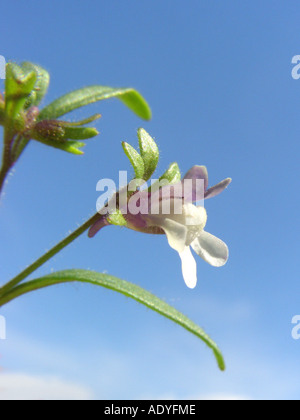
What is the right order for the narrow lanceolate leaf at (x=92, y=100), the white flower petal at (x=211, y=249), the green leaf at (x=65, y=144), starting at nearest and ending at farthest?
1. the narrow lanceolate leaf at (x=92, y=100)
2. the green leaf at (x=65, y=144)
3. the white flower petal at (x=211, y=249)

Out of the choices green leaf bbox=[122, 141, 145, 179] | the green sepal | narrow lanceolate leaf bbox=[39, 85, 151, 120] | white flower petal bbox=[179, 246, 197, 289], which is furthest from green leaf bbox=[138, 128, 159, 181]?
narrow lanceolate leaf bbox=[39, 85, 151, 120]

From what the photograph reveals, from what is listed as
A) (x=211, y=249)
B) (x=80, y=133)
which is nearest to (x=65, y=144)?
(x=80, y=133)

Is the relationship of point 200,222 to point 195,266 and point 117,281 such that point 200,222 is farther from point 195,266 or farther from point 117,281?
point 117,281

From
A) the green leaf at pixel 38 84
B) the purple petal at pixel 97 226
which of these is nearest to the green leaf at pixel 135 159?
the purple petal at pixel 97 226

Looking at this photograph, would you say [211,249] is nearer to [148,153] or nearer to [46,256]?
[148,153]

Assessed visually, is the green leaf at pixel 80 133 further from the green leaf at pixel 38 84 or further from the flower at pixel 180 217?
the flower at pixel 180 217

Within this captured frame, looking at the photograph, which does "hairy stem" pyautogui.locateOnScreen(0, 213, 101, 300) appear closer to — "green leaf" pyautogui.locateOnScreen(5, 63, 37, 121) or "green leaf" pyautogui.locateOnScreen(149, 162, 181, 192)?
"green leaf" pyautogui.locateOnScreen(149, 162, 181, 192)
